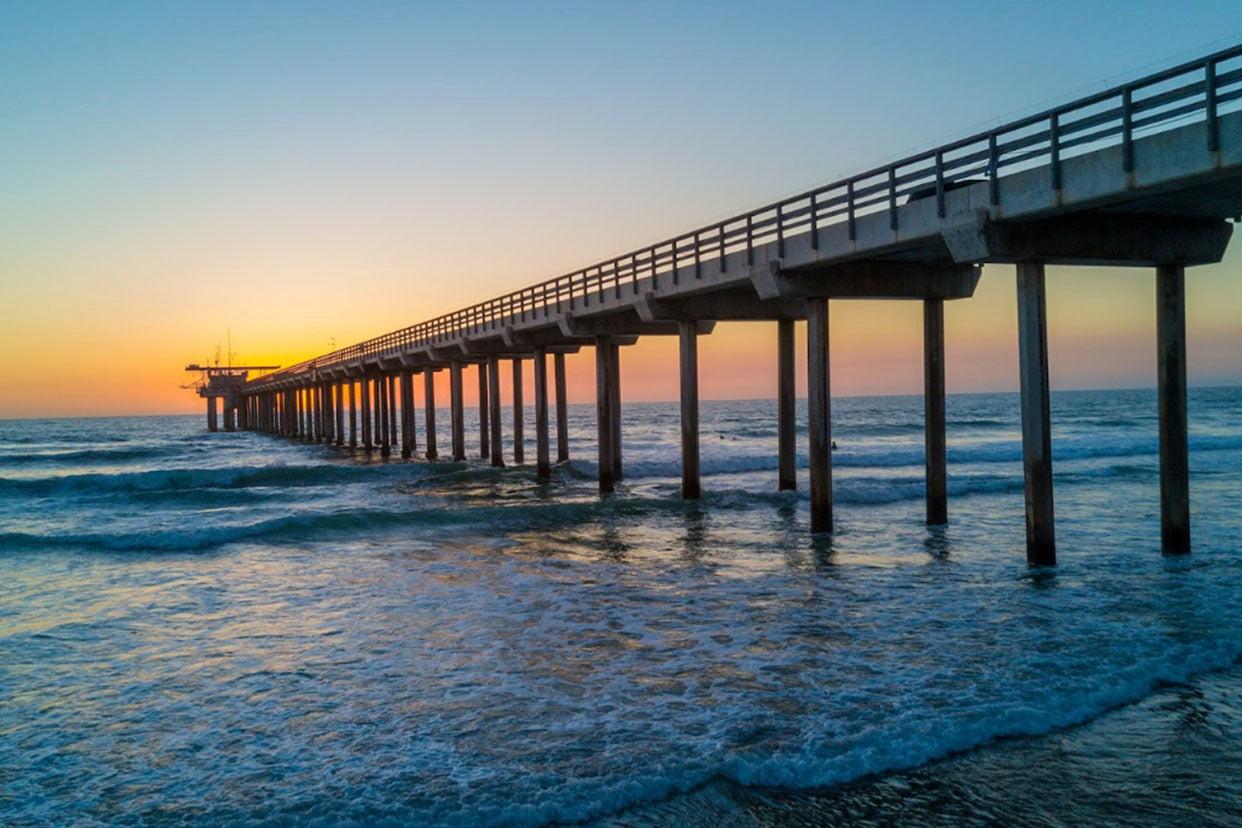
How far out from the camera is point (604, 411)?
1055 inches

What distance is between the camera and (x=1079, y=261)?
40.7 ft

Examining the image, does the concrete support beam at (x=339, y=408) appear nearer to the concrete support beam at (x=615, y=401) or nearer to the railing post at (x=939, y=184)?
the concrete support beam at (x=615, y=401)

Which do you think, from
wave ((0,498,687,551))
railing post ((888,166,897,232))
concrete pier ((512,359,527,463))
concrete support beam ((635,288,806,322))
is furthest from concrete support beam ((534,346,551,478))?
railing post ((888,166,897,232))

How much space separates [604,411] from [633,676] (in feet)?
59.7

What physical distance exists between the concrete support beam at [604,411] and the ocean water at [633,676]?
23.0 feet

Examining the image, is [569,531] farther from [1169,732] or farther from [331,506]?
[1169,732]

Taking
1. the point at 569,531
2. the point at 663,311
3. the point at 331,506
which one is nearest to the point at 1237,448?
the point at 663,311

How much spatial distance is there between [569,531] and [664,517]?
106 inches

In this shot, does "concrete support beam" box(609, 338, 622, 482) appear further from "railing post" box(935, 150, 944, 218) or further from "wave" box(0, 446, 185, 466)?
"wave" box(0, 446, 185, 466)

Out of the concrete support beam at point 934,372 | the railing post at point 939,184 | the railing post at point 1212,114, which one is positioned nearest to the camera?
the railing post at point 1212,114

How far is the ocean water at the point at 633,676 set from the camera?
623cm

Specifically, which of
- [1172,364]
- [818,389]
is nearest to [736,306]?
[818,389]

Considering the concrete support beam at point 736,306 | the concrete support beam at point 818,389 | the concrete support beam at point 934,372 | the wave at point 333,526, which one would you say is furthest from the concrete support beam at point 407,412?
the concrete support beam at point 934,372

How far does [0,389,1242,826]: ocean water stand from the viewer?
623 centimetres
